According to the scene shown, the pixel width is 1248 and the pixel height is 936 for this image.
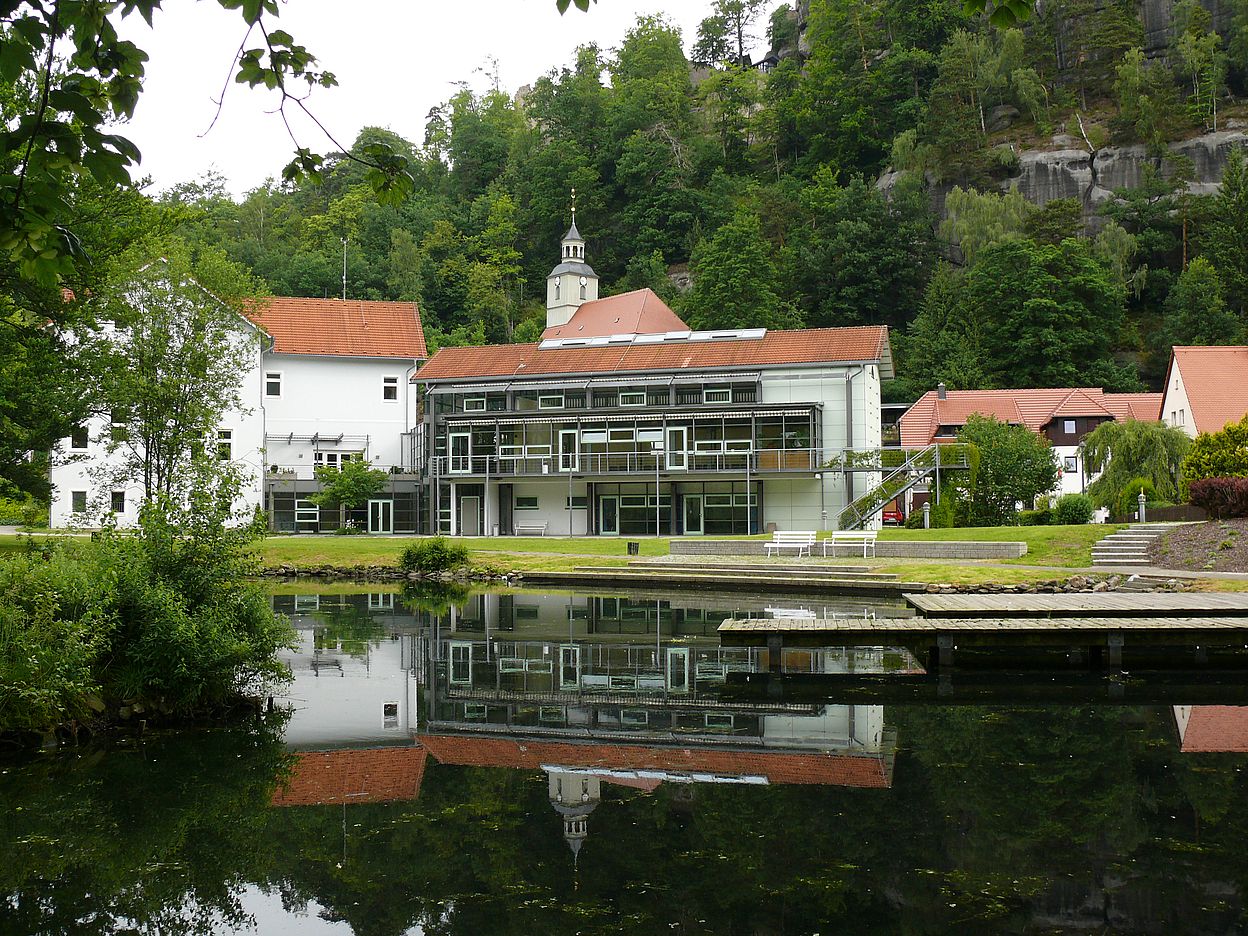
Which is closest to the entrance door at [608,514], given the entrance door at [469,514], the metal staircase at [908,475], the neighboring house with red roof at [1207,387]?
the entrance door at [469,514]

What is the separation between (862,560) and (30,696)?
2056 centimetres

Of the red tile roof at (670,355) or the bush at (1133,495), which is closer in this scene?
the bush at (1133,495)

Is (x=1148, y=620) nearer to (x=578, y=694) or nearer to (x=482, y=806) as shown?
(x=578, y=694)

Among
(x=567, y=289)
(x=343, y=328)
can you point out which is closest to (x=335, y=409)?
(x=343, y=328)

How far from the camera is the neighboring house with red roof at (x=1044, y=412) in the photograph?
52438 mm

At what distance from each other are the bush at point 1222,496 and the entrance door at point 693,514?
66.9 ft

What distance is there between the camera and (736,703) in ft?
38.8

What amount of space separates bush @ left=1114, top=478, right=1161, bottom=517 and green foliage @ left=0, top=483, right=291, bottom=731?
94.0ft

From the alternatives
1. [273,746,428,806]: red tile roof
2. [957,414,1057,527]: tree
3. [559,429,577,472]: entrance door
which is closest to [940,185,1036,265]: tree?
[559,429,577,472]: entrance door

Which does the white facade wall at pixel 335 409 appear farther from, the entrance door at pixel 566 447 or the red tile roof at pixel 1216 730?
the red tile roof at pixel 1216 730

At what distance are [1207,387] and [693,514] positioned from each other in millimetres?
21451

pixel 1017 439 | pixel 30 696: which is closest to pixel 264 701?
pixel 30 696

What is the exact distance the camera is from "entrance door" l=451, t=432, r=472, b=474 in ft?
148

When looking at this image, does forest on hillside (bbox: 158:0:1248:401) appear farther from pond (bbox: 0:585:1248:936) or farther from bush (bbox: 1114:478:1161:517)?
pond (bbox: 0:585:1248:936)
